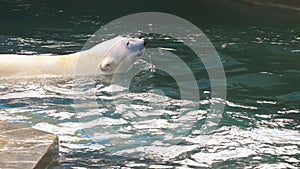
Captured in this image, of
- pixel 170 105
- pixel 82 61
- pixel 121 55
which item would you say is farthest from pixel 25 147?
pixel 121 55

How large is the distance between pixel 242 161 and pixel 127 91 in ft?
5.96

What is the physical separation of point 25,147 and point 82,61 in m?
2.41

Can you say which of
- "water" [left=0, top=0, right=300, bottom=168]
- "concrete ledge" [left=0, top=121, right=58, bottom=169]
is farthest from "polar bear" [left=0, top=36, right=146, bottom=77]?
"concrete ledge" [left=0, top=121, right=58, bottom=169]

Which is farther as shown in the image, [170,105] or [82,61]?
[82,61]

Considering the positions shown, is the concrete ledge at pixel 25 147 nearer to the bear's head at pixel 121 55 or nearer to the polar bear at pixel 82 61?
the polar bear at pixel 82 61

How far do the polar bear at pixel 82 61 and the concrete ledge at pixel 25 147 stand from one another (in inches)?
71.4

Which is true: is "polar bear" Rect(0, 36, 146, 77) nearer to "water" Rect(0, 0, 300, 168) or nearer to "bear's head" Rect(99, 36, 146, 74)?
"bear's head" Rect(99, 36, 146, 74)

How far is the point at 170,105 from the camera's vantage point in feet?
16.5

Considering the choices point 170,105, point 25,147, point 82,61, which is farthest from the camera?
point 82,61

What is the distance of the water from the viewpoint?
395 centimetres

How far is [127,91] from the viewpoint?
5426 mm

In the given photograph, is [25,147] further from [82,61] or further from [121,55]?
[121,55]

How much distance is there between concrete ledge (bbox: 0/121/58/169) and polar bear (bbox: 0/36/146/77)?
181cm

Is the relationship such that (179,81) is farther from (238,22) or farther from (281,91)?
(238,22)
